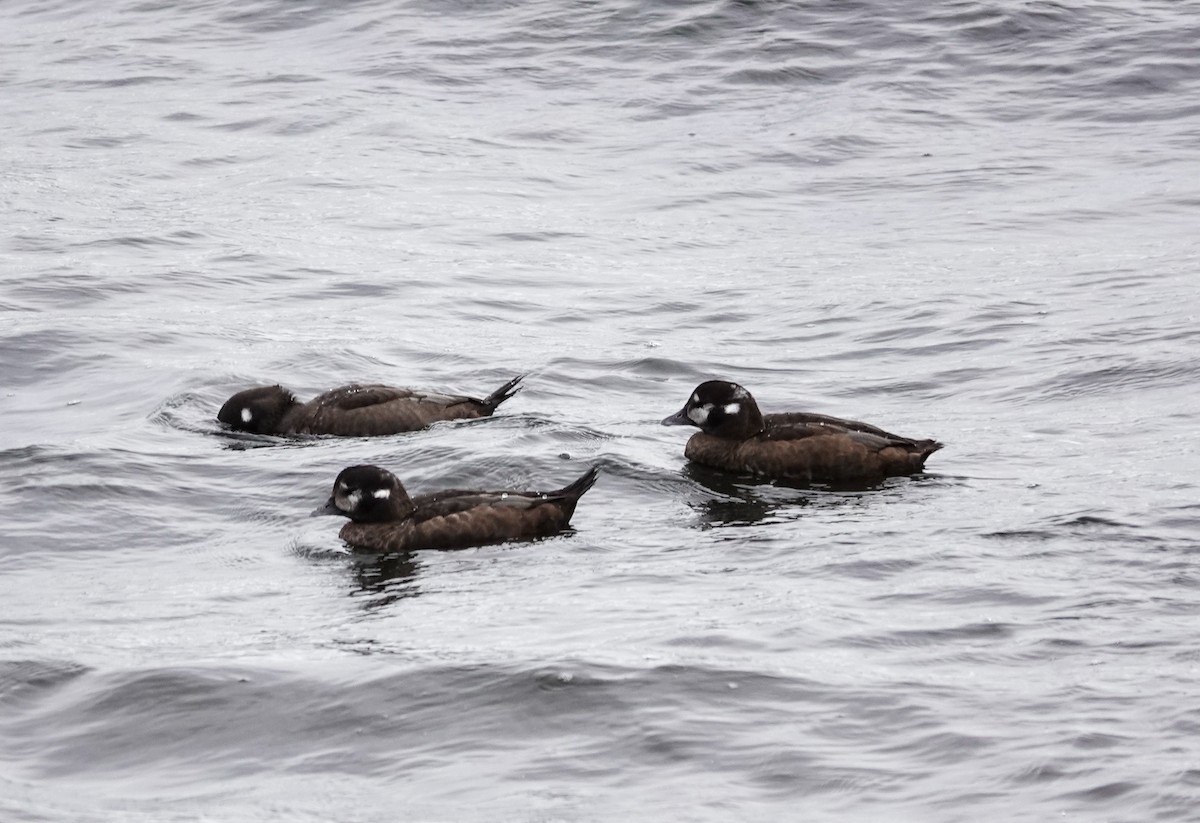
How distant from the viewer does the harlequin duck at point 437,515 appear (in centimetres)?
1062

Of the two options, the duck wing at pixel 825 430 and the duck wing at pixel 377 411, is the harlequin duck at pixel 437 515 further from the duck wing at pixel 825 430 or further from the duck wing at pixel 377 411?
the duck wing at pixel 377 411

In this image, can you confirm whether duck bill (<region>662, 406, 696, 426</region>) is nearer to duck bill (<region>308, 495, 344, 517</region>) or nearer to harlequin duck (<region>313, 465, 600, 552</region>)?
harlequin duck (<region>313, 465, 600, 552</region>)

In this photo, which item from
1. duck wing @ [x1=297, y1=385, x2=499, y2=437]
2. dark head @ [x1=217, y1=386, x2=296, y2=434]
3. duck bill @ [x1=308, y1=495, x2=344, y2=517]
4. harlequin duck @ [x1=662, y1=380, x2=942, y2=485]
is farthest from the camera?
dark head @ [x1=217, y1=386, x2=296, y2=434]

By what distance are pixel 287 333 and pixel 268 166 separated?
24.8 ft

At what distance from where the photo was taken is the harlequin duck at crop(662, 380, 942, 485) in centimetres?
1184

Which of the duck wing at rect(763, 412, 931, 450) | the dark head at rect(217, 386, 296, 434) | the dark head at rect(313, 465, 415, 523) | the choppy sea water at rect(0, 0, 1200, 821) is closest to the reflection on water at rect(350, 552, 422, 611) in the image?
the choppy sea water at rect(0, 0, 1200, 821)

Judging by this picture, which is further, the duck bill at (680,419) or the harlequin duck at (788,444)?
the duck bill at (680,419)

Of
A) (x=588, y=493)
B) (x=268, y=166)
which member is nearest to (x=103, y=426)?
(x=588, y=493)

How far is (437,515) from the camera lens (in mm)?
10664

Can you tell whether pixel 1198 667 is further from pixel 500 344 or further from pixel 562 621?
pixel 500 344

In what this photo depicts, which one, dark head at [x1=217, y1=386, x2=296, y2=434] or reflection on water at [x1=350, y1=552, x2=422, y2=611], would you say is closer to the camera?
reflection on water at [x1=350, y1=552, x2=422, y2=611]

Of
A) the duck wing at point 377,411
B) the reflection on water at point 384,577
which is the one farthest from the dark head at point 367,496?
the duck wing at point 377,411

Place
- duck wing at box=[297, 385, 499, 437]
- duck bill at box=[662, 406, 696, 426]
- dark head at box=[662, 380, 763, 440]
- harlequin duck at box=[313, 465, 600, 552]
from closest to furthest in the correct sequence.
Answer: harlequin duck at box=[313, 465, 600, 552] → dark head at box=[662, 380, 763, 440] → duck bill at box=[662, 406, 696, 426] → duck wing at box=[297, 385, 499, 437]

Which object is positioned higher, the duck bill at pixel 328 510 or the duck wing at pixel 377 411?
the duck bill at pixel 328 510
